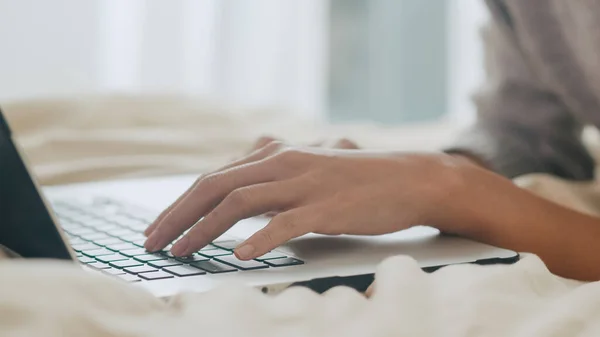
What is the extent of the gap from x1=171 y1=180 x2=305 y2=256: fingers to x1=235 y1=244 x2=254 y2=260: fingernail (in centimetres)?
4

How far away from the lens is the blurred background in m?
2.14

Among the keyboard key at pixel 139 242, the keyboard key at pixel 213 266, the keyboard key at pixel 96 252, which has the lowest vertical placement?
the keyboard key at pixel 139 242

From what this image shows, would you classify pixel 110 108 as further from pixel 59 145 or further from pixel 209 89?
pixel 209 89

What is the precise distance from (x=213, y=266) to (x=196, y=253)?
38 millimetres

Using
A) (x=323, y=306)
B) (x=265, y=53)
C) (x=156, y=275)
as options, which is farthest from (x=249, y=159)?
(x=265, y=53)

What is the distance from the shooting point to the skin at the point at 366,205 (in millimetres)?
594

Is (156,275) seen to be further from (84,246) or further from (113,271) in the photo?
(84,246)

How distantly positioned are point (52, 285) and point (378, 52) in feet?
8.68

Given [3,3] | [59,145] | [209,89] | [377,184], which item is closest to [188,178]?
[59,145]

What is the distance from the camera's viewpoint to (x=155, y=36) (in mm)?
2305

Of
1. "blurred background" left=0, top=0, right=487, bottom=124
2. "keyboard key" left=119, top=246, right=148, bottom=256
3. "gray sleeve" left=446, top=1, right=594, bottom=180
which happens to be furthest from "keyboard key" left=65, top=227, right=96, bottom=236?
"blurred background" left=0, top=0, right=487, bottom=124

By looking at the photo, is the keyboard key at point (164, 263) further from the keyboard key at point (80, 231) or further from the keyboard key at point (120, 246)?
the keyboard key at point (80, 231)

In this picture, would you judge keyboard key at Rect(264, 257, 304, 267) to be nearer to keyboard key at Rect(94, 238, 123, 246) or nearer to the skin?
the skin

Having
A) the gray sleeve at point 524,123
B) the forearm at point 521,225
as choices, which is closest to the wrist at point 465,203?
the forearm at point 521,225
